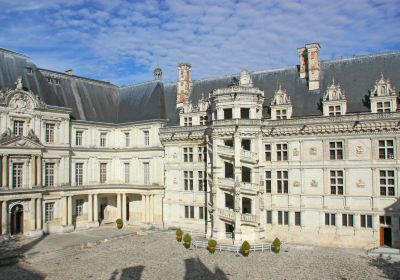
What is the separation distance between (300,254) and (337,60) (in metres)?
16.9

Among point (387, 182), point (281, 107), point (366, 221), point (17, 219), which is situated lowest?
point (17, 219)

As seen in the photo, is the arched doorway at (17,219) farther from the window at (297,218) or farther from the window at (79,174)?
the window at (297,218)

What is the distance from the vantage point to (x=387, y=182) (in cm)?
2844

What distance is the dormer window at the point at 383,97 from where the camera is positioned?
93.8 ft

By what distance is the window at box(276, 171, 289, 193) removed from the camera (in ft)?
106

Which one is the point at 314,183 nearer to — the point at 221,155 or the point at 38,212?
the point at 221,155

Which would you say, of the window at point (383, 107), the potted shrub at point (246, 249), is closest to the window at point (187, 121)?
the potted shrub at point (246, 249)

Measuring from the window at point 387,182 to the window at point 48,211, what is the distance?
27327 mm

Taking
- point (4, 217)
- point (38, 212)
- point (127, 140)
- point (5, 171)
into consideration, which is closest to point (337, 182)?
point (127, 140)

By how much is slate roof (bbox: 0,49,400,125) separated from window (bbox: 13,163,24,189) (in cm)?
651

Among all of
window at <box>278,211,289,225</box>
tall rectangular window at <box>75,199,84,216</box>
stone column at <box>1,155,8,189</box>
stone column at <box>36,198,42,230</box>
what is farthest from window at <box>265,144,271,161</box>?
stone column at <box>1,155,8,189</box>

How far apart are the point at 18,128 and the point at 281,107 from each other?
22070mm

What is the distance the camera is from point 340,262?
25.8 meters

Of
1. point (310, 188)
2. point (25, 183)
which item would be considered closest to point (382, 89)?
point (310, 188)
